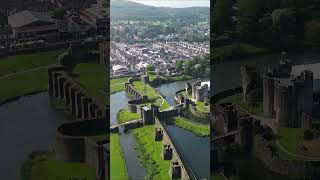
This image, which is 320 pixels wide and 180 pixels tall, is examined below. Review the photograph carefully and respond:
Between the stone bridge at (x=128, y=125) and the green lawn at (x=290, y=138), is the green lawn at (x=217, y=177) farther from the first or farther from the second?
the stone bridge at (x=128, y=125)

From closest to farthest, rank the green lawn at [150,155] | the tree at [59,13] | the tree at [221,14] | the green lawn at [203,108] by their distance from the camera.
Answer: the tree at [59,13] → the tree at [221,14] → the green lawn at [150,155] → the green lawn at [203,108]

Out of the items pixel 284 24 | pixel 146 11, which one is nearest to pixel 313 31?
pixel 284 24

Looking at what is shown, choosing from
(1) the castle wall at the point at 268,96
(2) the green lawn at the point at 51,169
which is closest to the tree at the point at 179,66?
(1) the castle wall at the point at 268,96

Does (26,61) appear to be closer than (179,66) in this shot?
Yes

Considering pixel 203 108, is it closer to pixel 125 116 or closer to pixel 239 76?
pixel 239 76

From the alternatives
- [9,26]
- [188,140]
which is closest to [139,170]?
[188,140]

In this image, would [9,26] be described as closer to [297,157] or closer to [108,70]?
[108,70]
